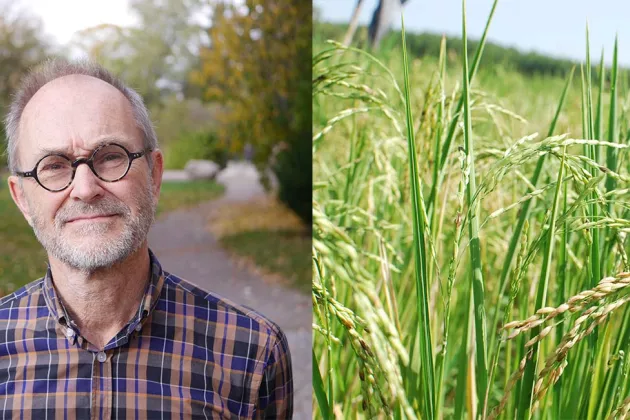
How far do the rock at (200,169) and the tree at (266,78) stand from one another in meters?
0.53

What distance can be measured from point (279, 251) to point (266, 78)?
1568 mm

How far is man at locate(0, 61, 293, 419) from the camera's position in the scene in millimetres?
916

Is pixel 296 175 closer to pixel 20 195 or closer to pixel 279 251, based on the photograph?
pixel 279 251

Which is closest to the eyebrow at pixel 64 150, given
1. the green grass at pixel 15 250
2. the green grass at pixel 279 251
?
the green grass at pixel 15 250

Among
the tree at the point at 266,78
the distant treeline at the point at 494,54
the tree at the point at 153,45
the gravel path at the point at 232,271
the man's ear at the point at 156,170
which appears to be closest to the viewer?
the distant treeline at the point at 494,54

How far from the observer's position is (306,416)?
10.9ft

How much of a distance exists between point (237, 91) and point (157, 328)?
387cm

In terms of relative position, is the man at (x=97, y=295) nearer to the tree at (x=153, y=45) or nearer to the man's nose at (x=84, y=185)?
the man's nose at (x=84, y=185)

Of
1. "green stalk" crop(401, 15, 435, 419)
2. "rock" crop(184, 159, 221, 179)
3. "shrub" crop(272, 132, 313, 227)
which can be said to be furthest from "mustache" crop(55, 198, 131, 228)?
→ "shrub" crop(272, 132, 313, 227)

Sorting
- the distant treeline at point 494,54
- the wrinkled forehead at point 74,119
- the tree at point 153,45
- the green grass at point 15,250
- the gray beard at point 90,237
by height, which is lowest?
the green grass at point 15,250

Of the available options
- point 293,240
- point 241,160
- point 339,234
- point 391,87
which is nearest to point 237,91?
point 241,160

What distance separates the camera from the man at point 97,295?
0.92 meters

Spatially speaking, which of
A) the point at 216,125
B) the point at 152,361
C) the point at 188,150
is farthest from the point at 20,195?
the point at 216,125

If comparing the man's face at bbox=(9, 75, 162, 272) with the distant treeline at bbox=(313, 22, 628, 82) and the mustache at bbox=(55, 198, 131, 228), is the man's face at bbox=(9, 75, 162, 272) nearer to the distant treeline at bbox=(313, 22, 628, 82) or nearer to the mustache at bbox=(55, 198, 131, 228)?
the mustache at bbox=(55, 198, 131, 228)
